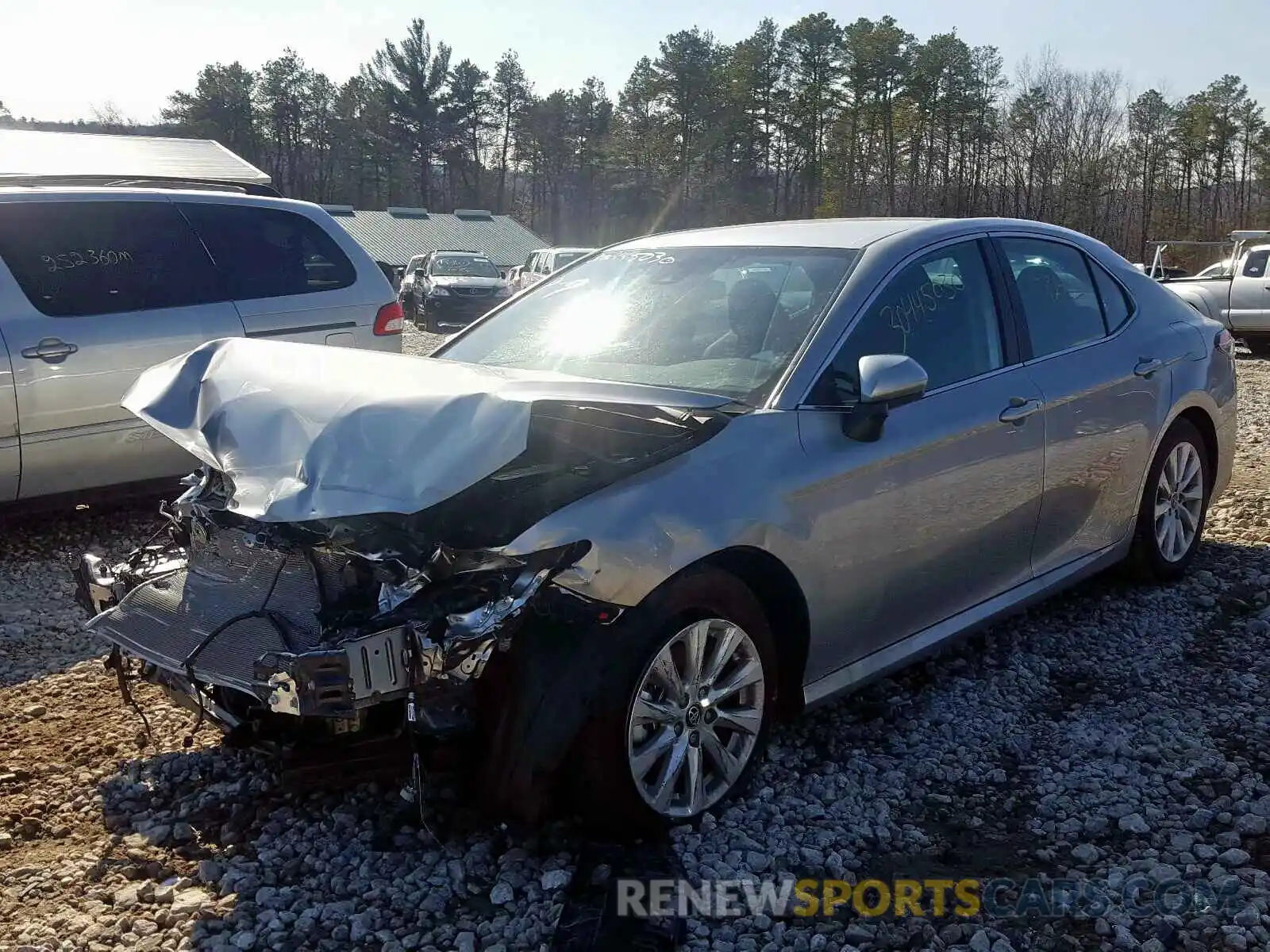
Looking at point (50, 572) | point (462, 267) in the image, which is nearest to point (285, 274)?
point (50, 572)

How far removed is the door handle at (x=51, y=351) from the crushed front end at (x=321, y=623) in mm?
2788

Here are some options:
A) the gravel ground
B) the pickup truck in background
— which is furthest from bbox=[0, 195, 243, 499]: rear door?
the pickup truck in background

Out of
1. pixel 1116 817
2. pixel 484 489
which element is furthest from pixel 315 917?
pixel 1116 817

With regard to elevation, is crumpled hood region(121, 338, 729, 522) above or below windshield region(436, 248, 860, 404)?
below

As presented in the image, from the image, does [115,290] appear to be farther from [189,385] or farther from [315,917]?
[315,917]

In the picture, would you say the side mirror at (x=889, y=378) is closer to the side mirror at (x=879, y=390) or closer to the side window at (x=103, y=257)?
the side mirror at (x=879, y=390)

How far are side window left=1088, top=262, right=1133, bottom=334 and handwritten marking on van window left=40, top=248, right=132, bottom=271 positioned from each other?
4.97 meters

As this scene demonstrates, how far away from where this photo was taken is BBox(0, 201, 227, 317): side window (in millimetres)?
5621

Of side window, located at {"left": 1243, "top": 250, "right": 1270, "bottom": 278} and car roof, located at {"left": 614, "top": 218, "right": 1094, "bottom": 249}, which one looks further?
side window, located at {"left": 1243, "top": 250, "right": 1270, "bottom": 278}

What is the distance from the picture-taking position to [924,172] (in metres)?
54.8

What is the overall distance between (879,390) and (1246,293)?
597 inches

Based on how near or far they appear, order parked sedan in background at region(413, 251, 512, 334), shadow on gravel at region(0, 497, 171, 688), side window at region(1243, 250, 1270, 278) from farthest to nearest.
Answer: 1. parked sedan in background at region(413, 251, 512, 334)
2. side window at region(1243, 250, 1270, 278)
3. shadow on gravel at region(0, 497, 171, 688)

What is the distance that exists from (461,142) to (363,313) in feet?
213

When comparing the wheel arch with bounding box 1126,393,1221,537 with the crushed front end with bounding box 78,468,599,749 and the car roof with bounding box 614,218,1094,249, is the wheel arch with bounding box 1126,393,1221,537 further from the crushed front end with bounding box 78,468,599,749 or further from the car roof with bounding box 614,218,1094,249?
the crushed front end with bounding box 78,468,599,749
